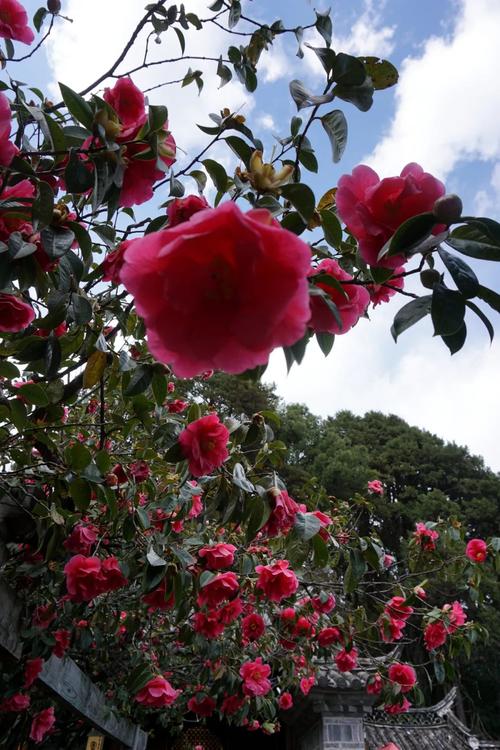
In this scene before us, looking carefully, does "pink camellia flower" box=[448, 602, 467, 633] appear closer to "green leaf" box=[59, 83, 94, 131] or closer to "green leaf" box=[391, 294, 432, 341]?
"green leaf" box=[391, 294, 432, 341]

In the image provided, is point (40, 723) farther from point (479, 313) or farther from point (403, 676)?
point (479, 313)

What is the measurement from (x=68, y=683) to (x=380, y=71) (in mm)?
2657

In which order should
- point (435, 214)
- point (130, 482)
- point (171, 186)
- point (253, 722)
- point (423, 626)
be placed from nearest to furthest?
point (435, 214) → point (171, 186) → point (130, 482) → point (423, 626) → point (253, 722)

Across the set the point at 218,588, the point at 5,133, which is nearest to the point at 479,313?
the point at 5,133

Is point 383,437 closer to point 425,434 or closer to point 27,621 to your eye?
point 425,434

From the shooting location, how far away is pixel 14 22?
119cm

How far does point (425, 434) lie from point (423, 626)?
1553 centimetres

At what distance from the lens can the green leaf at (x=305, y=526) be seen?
123 centimetres

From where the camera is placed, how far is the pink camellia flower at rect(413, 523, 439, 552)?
105 inches

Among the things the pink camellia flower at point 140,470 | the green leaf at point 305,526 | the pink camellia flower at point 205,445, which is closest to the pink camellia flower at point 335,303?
the pink camellia flower at point 205,445

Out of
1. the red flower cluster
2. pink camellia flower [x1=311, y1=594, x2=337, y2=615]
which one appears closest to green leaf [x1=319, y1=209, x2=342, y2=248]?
the red flower cluster

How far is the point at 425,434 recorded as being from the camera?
1717 centimetres

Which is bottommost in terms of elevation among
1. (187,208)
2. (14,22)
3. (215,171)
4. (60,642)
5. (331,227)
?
(60,642)

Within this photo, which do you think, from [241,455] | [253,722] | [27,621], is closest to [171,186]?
[241,455]
